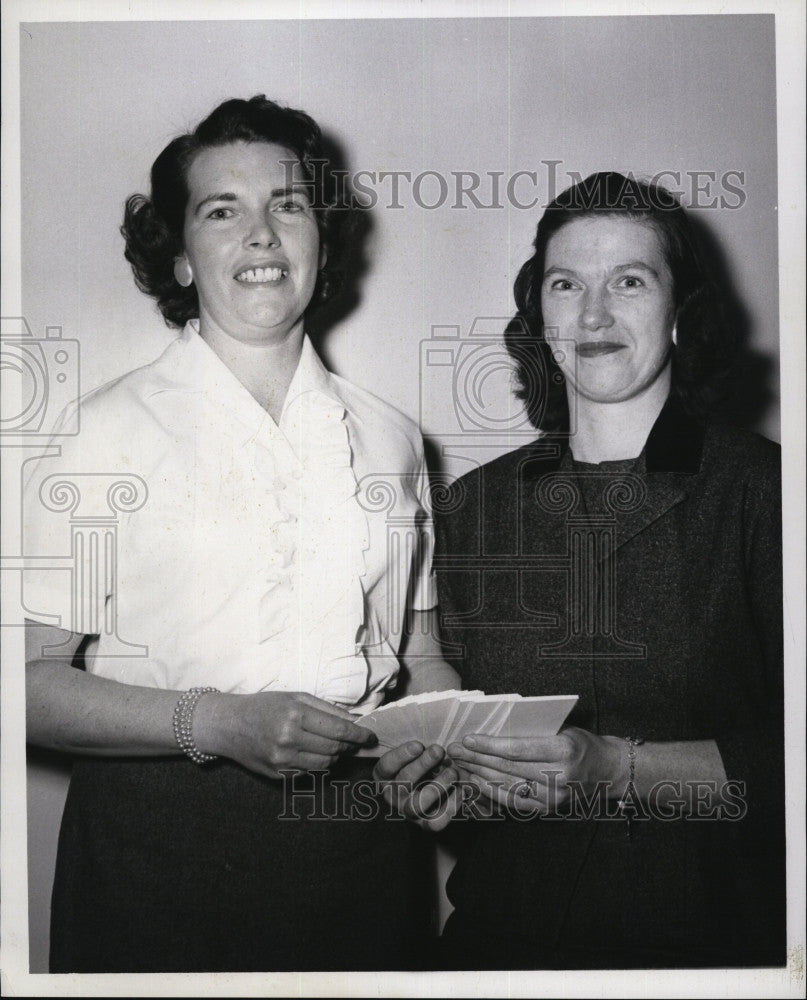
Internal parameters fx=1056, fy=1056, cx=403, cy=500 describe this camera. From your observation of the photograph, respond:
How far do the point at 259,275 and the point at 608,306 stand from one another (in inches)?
24.1

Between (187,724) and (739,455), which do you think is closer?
(187,724)

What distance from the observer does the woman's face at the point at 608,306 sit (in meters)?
1.85

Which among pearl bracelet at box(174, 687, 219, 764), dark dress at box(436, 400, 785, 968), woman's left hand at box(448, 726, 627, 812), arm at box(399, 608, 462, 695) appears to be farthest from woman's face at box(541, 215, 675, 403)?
pearl bracelet at box(174, 687, 219, 764)

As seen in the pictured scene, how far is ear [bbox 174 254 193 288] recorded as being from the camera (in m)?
1.87

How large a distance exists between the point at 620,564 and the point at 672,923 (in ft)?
2.07

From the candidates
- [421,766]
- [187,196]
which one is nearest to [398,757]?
[421,766]

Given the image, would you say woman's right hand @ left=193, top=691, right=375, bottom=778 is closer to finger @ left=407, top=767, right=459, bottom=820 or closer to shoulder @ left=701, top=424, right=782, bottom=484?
finger @ left=407, top=767, right=459, bottom=820

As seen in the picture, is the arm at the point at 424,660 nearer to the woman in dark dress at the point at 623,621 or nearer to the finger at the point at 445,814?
the woman in dark dress at the point at 623,621

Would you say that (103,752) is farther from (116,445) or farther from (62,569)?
(116,445)

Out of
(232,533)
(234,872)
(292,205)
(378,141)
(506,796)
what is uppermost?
→ (378,141)

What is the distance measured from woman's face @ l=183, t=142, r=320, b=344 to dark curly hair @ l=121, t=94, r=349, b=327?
18 millimetres

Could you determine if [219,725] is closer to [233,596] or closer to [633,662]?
[233,596]

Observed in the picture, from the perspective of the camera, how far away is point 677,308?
1871 millimetres

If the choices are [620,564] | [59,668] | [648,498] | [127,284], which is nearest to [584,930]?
[620,564]
